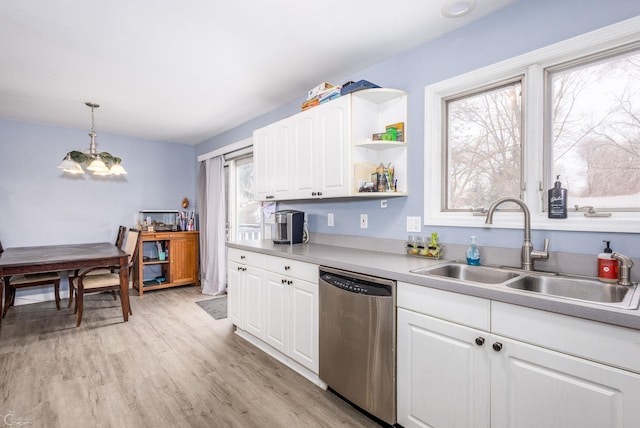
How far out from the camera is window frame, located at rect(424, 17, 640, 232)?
152 cm

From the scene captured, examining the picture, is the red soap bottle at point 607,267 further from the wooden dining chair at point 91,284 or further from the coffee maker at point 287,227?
the wooden dining chair at point 91,284

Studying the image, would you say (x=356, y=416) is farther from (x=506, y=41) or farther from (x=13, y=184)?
(x=13, y=184)

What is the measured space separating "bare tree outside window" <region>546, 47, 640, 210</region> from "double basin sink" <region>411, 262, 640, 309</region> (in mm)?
414

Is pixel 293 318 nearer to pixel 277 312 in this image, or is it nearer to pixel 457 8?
pixel 277 312

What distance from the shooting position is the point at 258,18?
1986 millimetres

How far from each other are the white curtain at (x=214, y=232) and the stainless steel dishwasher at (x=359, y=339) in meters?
2.92

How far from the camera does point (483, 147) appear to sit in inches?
82.0

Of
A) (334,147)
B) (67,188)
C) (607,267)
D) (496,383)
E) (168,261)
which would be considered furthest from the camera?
(168,261)

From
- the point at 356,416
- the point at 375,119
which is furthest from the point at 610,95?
the point at 356,416

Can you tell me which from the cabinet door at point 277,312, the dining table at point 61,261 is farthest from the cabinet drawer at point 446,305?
the dining table at point 61,261

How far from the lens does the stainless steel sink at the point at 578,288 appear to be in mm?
1368

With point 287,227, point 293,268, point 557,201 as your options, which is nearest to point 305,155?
point 287,227

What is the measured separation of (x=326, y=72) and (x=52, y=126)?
158 inches

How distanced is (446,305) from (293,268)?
1.17 m
